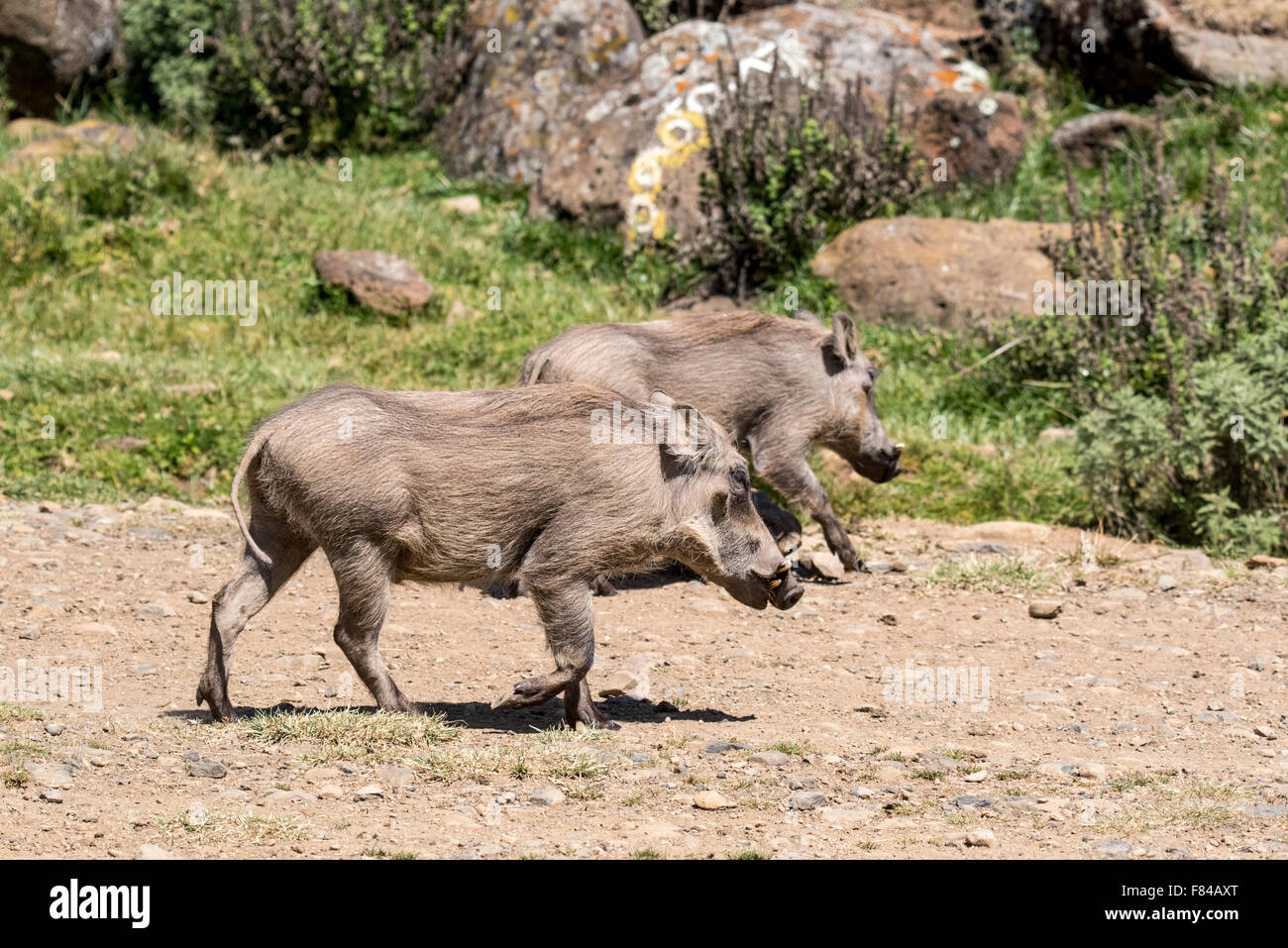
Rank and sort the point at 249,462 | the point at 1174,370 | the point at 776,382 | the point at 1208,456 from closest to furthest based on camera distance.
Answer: the point at 249,462 → the point at 776,382 → the point at 1208,456 → the point at 1174,370

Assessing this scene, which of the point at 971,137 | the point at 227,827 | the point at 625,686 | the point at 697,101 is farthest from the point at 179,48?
the point at 227,827

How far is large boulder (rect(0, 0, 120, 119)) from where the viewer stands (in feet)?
43.7

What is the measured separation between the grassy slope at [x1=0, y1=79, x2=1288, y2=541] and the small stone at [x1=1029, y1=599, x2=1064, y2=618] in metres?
1.39

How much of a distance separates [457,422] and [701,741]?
4.41 feet

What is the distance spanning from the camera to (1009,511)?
835 centimetres

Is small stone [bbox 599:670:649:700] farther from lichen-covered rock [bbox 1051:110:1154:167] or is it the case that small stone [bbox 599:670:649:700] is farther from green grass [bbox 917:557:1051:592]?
lichen-covered rock [bbox 1051:110:1154:167]

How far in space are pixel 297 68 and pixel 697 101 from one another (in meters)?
3.51

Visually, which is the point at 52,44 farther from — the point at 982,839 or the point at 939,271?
the point at 982,839

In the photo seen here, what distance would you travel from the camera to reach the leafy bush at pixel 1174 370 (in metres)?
7.89

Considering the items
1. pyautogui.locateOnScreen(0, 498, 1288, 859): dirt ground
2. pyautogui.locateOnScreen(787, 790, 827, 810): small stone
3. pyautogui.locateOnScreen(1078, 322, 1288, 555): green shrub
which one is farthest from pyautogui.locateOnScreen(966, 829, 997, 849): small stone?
pyautogui.locateOnScreen(1078, 322, 1288, 555): green shrub

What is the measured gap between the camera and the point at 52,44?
13.4 m

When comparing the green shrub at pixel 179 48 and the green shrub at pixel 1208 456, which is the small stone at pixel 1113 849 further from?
the green shrub at pixel 179 48

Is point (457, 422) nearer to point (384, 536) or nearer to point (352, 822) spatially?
point (384, 536)

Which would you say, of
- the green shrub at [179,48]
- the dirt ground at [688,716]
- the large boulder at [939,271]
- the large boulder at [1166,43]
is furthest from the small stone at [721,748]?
the green shrub at [179,48]
